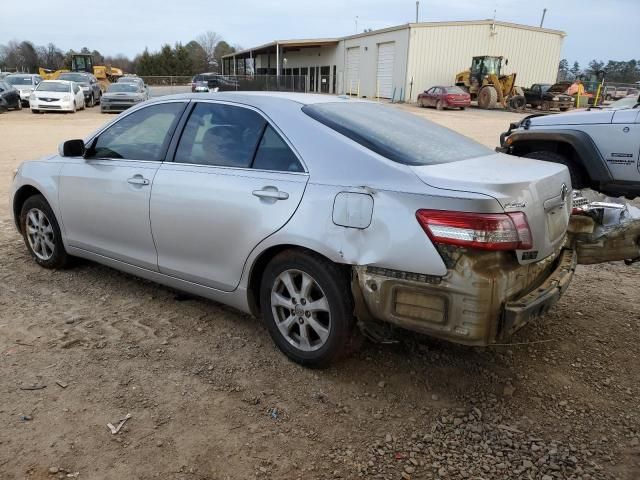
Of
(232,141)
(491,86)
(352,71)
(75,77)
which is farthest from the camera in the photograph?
(352,71)

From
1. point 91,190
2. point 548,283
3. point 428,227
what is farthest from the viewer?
point 91,190

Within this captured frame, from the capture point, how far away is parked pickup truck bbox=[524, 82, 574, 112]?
100ft

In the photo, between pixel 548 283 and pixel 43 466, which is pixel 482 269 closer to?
pixel 548 283

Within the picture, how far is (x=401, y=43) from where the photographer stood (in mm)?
36656

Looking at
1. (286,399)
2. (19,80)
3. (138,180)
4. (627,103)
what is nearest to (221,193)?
(138,180)

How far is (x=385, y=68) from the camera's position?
39344 mm

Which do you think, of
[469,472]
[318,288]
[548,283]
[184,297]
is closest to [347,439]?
Answer: [469,472]

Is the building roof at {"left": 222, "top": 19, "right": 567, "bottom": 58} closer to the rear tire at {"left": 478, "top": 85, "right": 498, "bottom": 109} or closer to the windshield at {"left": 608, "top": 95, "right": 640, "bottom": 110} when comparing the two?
the rear tire at {"left": 478, "top": 85, "right": 498, "bottom": 109}

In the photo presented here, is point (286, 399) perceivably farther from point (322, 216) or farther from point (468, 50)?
point (468, 50)

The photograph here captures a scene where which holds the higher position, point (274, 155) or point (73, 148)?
point (274, 155)

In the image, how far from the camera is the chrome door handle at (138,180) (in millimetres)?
3873

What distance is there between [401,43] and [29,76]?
2287 centimetres

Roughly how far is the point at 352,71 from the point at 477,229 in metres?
43.6

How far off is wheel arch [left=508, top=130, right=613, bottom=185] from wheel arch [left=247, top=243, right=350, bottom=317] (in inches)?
197
